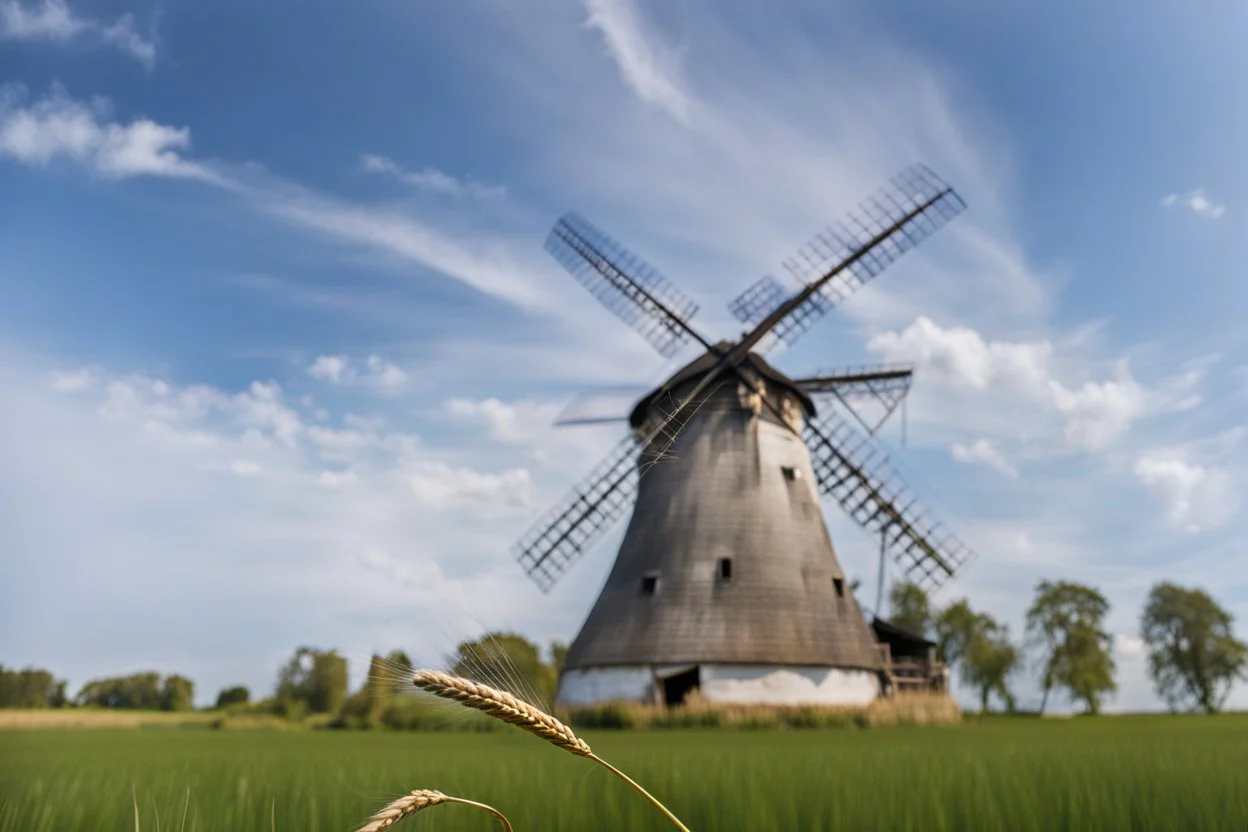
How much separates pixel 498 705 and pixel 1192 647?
259ft

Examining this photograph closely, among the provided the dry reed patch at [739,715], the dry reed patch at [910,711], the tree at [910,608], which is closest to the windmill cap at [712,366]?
the dry reed patch at [739,715]

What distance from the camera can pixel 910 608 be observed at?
66.9 meters

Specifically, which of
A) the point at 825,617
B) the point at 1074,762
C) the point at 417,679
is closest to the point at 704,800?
the point at 417,679

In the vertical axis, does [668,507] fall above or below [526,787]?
above

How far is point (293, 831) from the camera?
369 cm

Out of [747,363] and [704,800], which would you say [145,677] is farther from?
[704,800]

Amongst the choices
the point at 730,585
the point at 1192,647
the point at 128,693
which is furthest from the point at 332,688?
the point at 1192,647

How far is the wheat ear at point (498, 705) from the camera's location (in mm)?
1886

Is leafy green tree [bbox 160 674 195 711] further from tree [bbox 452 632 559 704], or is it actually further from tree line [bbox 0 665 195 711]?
tree [bbox 452 632 559 704]

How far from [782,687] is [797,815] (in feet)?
79.1

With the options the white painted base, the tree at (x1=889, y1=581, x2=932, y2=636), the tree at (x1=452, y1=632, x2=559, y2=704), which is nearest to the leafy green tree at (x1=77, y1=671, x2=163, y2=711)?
the white painted base

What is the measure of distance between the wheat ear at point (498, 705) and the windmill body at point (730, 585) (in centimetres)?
2440

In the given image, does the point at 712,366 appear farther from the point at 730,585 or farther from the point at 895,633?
the point at 895,633

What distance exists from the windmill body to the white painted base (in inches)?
1.4
